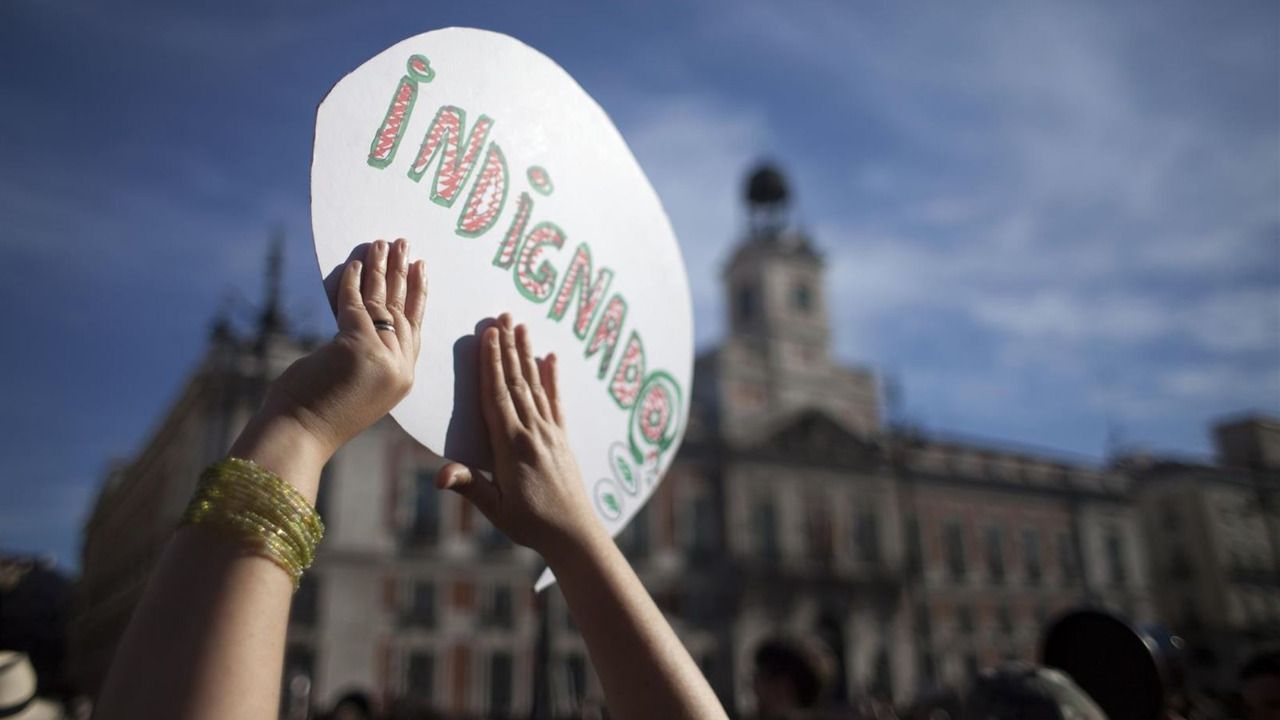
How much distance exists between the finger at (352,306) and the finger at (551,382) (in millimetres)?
379

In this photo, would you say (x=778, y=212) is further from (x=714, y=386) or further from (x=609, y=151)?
(x=609, y=151)

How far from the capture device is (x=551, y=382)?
137 centimetres

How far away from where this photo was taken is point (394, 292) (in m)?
1.10

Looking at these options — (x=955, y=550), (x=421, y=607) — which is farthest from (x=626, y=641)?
(x=955, y=550)

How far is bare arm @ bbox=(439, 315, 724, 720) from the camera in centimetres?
104

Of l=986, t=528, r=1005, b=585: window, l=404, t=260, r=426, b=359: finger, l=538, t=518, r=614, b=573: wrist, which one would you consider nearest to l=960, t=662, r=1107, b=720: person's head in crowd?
l=538, t=518, r=614, b=573: wrist

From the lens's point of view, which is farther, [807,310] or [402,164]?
[807,310]

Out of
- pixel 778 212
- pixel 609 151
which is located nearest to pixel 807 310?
pixel 778 212

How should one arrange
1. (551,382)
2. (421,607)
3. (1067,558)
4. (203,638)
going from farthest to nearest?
(1067,558), (421,607), (551,382), (203,638)

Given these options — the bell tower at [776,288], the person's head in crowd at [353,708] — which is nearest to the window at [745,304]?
the bell tower at [776,288]

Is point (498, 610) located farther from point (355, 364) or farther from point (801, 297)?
point (355, 364)

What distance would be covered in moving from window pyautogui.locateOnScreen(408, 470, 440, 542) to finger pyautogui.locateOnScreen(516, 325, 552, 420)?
808 inches

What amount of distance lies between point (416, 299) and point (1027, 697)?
1.37 metres

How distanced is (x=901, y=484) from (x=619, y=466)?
1149 inches
